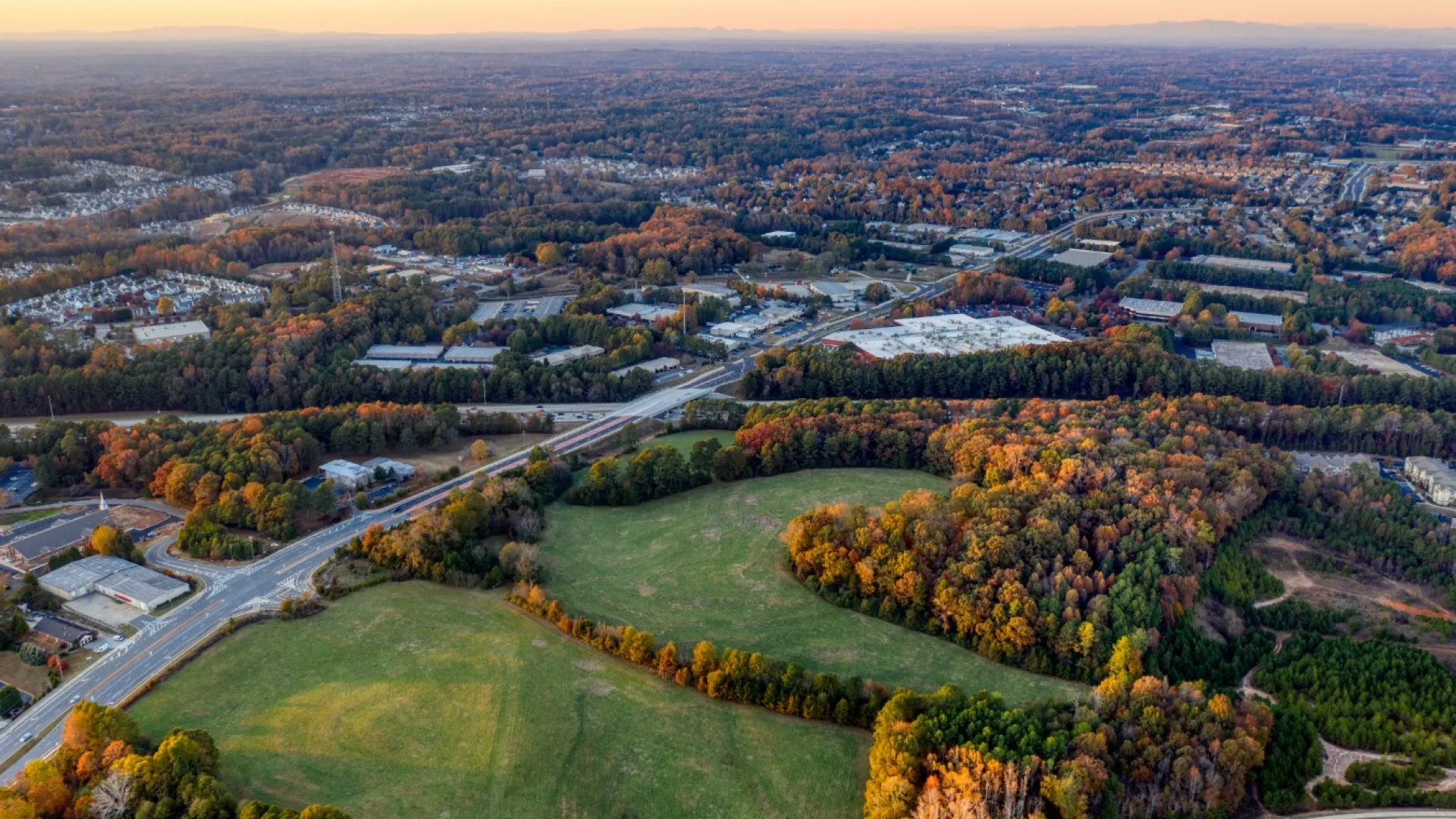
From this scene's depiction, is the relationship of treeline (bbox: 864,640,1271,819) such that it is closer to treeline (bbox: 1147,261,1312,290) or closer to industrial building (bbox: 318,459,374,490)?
industrial building (bbox: 318,459,374,490)

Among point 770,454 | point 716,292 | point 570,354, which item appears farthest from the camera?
point 716,292

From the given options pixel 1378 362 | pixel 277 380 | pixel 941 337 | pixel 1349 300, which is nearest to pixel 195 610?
pixel 277 380

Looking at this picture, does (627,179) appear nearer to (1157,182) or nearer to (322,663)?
(1157,182)

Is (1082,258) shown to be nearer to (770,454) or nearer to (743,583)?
(770,454)

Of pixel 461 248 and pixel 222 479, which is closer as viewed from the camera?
pixel 222 479

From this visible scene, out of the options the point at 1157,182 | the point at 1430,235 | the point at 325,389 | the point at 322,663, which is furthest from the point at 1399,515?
the point at 1157,182

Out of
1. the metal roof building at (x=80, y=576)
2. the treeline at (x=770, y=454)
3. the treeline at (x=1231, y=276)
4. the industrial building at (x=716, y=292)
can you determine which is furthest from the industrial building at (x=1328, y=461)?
the metal roof building at (x=80, y=576)
